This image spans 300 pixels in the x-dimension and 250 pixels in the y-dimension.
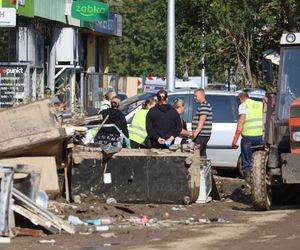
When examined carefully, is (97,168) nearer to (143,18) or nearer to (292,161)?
(292,161)

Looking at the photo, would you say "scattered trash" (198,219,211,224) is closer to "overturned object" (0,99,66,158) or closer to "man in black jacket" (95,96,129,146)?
"overturned object" (0,99,66,158)

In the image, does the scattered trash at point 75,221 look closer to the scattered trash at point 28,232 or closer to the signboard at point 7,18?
the scattered trash at point 28,232

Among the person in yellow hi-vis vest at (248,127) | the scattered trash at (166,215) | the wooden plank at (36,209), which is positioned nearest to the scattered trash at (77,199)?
the scattered trash at (166,215)

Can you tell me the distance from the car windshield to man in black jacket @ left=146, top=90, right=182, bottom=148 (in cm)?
204

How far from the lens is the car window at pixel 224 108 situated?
19.8m

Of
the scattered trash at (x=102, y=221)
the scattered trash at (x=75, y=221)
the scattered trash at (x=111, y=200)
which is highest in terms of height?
the scattered trash at (x=75, y=221)

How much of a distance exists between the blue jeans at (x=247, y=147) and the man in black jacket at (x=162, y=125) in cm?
194

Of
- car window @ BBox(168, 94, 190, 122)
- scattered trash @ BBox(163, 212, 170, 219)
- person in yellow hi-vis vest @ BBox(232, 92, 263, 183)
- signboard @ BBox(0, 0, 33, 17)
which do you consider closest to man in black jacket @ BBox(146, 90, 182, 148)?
person in yellow hi-vis vest @ BBox(232, 92, 263, 183)

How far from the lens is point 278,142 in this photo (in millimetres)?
14898

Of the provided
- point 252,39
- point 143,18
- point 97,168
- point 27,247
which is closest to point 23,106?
point 97,168

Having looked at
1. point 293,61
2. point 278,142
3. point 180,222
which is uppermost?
point 293,61

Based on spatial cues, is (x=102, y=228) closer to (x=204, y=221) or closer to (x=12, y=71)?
(x=204, y=221)

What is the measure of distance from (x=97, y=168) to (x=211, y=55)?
14957mm

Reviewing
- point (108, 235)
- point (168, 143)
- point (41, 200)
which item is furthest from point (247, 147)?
point (108, 235)
